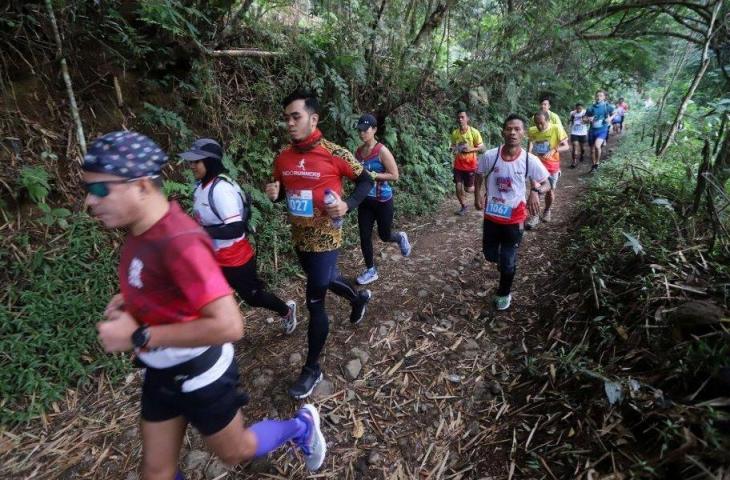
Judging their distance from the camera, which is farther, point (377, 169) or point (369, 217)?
point (369, 217)

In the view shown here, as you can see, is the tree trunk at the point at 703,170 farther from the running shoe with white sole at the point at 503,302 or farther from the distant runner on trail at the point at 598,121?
the distant runner on trail at the point at 598,121

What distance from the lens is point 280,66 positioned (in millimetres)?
6309

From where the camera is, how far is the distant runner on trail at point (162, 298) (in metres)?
1.49

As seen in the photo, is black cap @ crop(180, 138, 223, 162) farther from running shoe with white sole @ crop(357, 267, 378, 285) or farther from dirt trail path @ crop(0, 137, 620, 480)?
running shoe with white sole @ crop(357, 267, 378, 285)

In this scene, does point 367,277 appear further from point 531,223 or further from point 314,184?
point 531,223

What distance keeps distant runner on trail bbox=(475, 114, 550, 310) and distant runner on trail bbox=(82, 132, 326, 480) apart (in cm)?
328

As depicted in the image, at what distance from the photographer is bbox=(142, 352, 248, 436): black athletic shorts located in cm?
183

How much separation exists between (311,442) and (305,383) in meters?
0.74

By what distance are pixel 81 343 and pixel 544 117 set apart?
25.6 ft

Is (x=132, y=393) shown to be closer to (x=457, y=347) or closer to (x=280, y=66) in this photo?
(x=457, y=347)

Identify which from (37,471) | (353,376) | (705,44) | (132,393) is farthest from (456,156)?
(37,471)

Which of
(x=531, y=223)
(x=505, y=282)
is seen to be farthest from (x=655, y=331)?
(x=531, y=223)

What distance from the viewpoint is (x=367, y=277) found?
17.4 ft

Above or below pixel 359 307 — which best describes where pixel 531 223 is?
below
